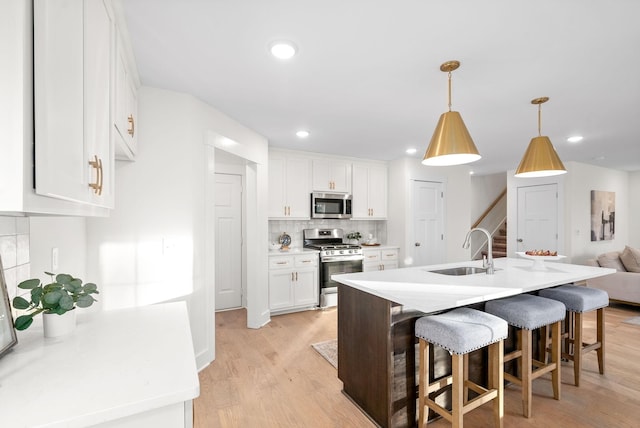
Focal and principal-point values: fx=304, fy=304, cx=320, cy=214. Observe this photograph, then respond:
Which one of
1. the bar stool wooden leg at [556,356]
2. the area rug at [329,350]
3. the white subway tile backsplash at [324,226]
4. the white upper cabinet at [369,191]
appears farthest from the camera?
the white upper cabinet at [369,191]

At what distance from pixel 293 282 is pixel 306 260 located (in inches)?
13.7

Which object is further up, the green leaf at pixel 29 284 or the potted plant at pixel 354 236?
the green leaf at pixel 29 284

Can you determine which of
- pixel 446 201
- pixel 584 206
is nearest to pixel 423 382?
pixel 446 201

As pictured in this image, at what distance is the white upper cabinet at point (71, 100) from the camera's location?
2.39ft

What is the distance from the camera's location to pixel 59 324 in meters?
1.16

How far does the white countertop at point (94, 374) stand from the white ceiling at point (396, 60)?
1513mm

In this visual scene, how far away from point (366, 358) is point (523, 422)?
107 centimetres

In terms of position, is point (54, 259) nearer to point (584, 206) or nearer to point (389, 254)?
point (389, 254)

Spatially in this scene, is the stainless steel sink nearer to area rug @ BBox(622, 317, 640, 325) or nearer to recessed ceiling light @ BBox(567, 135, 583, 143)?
recessed ceiling light @ BBox(567, 135, 583, 143)

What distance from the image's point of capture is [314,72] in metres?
2.13

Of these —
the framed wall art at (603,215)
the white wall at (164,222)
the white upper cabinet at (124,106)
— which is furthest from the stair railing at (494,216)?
the white upper cabinet at (124,106)

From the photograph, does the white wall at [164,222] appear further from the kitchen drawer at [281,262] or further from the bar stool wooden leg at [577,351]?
the bar stool wooden leg at [577,351]

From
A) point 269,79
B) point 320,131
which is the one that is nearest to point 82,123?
point 269,79

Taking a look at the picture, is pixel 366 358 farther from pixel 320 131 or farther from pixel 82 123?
pixel 320 131
